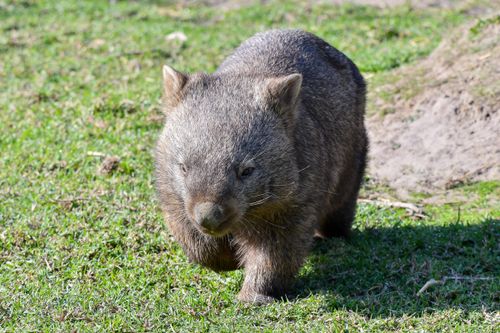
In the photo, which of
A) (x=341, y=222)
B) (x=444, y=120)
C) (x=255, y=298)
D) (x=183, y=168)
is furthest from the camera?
(x=444, y=120)

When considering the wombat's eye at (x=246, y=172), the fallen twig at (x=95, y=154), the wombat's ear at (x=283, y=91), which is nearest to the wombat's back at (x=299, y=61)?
the wombat's ear at (x=283, y=91)

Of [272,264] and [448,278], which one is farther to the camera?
[448,278]

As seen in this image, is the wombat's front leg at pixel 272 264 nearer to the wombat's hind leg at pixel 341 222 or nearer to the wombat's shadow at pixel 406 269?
the wombat's shadow at pixel 406 269

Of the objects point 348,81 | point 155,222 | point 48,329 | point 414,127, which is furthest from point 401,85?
point 48,329

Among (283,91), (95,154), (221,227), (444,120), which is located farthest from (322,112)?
(95,154)

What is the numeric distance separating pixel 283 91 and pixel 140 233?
1.61 meters

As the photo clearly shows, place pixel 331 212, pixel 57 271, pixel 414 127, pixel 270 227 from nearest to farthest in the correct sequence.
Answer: pixel 270 227 → pixel 57 271 → pixel 331 212 → pixel 414 127

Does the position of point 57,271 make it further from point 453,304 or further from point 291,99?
point 453,304

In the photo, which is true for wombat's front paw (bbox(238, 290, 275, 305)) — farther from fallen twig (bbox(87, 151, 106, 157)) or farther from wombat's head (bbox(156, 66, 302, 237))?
fallen twig (bbox(87, 151, 106, 157))

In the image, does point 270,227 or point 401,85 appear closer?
point 270,227

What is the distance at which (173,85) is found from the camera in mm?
5078

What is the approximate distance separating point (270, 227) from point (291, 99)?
2.44 feet

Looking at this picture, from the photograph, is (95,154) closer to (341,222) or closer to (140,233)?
(140,233)

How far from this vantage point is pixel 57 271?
5449 millimetres
